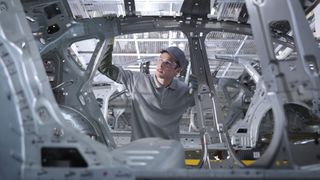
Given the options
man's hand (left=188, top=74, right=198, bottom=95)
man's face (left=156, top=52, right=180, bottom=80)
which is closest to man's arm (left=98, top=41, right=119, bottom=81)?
man's face (left=156, top=52, right=180, bottom=80)

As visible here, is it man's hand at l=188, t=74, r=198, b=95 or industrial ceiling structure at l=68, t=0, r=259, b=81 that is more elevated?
industrial ceiling structure at l=68, t=0, r=259, b=81

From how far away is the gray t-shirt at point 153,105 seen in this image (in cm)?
374

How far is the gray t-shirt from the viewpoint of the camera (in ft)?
12.3

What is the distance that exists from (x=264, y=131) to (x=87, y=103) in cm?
323

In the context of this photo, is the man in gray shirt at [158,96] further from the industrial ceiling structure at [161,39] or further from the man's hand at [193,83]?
the industrial ceiling structure at [161,39]

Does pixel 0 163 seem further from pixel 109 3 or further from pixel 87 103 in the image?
pixel 109 3

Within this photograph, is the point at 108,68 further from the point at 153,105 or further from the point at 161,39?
the point at 161,39

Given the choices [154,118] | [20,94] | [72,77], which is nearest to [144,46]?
[72,77]

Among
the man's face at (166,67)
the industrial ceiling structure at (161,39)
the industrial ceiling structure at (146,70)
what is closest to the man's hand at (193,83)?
the industrial ceiling structure at (146,70)

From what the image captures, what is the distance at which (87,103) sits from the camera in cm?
448

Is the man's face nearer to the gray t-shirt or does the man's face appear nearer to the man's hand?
the gray t-shirt

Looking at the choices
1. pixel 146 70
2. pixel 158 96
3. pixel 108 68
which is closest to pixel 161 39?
pixel 146 70

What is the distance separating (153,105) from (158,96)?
14cm

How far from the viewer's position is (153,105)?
3824 millimetres
